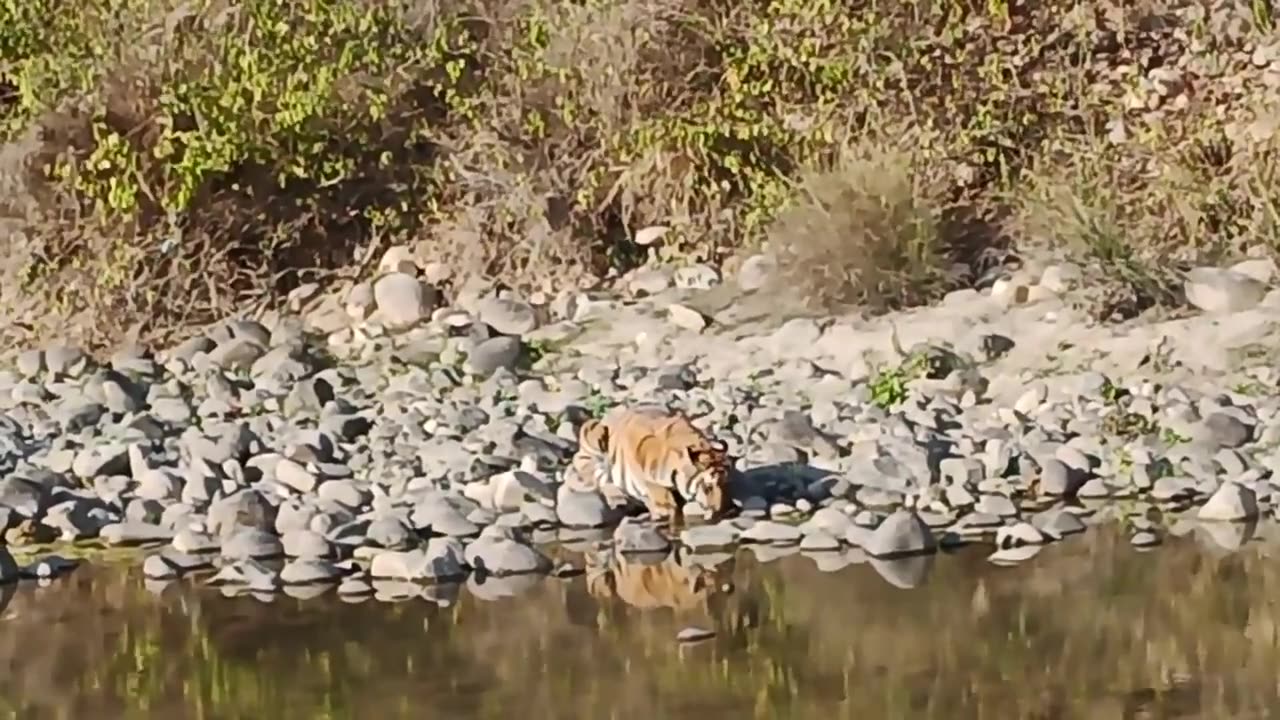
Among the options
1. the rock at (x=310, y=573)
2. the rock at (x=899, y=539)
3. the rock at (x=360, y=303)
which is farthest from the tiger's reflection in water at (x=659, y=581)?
the rock at (x=360, y=303)

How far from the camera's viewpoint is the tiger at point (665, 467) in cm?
670

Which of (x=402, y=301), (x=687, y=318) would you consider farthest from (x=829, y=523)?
(x=402, y=301)

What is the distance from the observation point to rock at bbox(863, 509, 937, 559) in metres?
6.23

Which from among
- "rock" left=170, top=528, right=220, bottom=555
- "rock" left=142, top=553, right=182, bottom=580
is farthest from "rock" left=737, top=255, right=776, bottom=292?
"rock" left=142, top=553, right=182, bottom=580

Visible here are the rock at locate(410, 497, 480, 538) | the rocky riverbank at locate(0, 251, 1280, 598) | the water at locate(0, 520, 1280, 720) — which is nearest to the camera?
the water at locate(0, 520, 1280, 720)

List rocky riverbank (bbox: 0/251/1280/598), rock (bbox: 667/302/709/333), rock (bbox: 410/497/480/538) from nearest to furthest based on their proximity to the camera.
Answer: rocky riverbank (bbox: 0/251/1280/598) → rock (bbox: 410/497/480/538) → rock (bbox: 667/302/709/333)

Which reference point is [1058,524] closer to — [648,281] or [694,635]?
[694,635]

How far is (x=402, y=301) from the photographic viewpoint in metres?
10.3

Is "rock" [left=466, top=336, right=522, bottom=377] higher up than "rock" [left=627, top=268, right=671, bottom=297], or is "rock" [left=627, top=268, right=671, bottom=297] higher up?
"rock" [left=627, top=268, right=671, bottom=297]

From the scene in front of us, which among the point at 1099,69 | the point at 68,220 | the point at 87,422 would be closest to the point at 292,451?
the point at 87,422

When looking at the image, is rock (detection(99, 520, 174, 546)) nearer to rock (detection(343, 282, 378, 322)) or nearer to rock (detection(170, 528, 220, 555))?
rock (detection(170, 528, 220, 555))

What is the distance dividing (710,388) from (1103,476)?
1.96 metres

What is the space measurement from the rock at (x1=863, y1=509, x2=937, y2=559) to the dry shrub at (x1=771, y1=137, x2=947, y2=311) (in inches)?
118

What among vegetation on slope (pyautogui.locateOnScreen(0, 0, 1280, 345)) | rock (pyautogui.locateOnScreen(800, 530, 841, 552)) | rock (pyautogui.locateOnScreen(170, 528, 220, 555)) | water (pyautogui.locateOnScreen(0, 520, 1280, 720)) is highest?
vegetation on slope (pyautogui.locateOnScreen(0, 0, 1280, 345))
